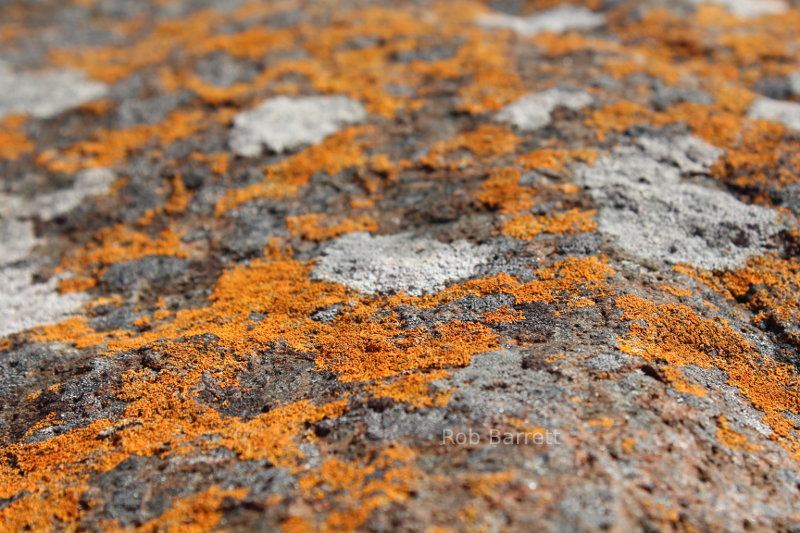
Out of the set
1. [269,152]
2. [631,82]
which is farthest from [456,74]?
[269,152]

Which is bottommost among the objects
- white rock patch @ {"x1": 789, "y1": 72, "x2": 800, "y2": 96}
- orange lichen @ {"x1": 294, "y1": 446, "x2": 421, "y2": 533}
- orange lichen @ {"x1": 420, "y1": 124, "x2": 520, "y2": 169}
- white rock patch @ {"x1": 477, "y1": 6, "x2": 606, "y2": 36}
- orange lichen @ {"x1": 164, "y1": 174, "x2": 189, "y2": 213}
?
A: orange lichen @ {"x1": 294, "y1": 446, "x2": 421, "y2": 533}

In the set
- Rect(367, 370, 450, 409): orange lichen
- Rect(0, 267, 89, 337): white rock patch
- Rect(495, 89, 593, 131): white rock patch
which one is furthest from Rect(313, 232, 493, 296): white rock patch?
Rect(0, 267, 89, 337): white rock patch

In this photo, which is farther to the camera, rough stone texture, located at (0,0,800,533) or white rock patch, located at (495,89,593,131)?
white rock patch, located at (495,89,593,131)

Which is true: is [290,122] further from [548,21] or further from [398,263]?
[548,21]

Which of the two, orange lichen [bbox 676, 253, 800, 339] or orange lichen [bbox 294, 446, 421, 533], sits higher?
orange lichen [bbox 676, 253, 800, 339]

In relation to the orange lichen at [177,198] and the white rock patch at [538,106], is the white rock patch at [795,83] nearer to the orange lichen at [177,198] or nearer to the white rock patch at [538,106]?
the white rock patch at [538,106]

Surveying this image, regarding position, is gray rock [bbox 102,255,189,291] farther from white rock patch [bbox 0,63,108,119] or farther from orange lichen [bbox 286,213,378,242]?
white rock patch [bbox 0,63,108,119]

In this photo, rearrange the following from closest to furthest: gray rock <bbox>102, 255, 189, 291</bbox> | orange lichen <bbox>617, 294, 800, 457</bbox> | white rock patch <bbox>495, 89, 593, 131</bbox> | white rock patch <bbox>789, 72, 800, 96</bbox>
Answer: orange lichen <bbox>617, 294, 800, 457</bbox> < gray rock <bbox>102, 255, 189, 291</bbox> < white rock patch <bbox>495, 89, 593, 131</bbox> < white rock patch <bbox>789, 72, 800, 96</bbox>

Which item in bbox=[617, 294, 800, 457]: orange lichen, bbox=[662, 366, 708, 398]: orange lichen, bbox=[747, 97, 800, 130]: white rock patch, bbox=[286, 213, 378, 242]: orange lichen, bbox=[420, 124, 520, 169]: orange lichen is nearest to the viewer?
bbox=[662, 366, 708, 398]: orange lichen
